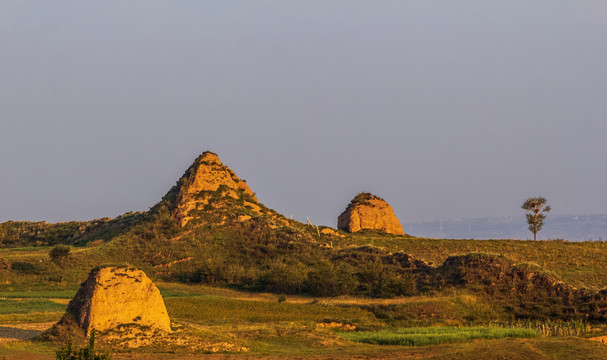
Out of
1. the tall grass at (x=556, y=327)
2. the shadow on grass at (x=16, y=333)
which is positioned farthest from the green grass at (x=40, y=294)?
the tall grass at (x=556, y=327)

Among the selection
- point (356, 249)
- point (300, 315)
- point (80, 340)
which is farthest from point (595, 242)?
point (80, 340)

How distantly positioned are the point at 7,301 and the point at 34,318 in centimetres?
749

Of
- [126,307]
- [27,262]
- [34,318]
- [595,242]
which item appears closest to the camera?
[126,307]

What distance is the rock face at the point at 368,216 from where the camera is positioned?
220ft

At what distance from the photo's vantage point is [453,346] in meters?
21.8

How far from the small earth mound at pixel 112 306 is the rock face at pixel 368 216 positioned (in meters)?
44.2

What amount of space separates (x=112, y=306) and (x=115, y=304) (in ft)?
0.49

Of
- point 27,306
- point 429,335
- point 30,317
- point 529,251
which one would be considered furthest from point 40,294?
point 529,251

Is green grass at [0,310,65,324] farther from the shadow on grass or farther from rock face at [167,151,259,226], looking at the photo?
rock face at [167,151,259,226]

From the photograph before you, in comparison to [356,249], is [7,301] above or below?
below

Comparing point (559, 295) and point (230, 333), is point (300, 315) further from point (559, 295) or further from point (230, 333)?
point (559, 295)

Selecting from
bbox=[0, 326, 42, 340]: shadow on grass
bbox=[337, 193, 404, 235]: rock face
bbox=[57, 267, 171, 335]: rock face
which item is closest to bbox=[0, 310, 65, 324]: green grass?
bbox=[0, 326, 42, 340]: shadow on grass

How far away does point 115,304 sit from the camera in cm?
2258

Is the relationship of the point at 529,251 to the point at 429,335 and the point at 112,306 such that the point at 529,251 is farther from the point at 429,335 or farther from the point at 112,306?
the point at 112,306
